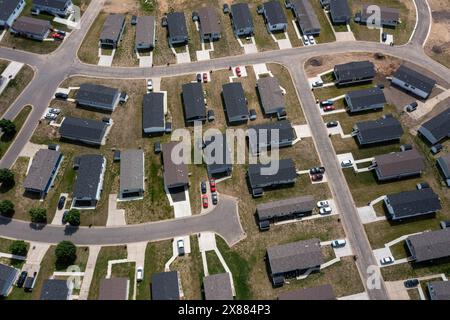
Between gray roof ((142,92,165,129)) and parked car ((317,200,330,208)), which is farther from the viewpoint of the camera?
gray roof ((142,92,165,129))

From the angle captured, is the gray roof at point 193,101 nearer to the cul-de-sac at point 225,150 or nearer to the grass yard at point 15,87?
the cul-de-sac at point 225,150

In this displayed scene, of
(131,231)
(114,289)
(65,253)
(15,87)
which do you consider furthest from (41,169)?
(114,289)

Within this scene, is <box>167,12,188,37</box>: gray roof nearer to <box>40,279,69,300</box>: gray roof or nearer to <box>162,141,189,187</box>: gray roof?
<box>162,141,189,187</box>: gray roof

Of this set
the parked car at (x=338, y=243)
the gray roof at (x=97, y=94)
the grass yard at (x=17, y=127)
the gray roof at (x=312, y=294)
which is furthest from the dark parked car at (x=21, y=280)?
the parked car at (x=338, y=243)

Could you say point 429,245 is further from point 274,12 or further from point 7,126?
point 7,126

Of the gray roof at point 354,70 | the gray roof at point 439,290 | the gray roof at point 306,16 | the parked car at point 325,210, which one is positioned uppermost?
the gray roof at point 306,16

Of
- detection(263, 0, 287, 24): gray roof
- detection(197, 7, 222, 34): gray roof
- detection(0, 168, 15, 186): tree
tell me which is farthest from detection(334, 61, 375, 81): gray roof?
detection(0, 168, 15, 186): tree

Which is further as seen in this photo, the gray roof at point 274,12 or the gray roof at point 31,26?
the gray roof at point 274,12
